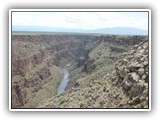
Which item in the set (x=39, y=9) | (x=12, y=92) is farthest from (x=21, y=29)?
(x=12, y=92)

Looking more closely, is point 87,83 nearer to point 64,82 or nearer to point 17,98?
point 64,82

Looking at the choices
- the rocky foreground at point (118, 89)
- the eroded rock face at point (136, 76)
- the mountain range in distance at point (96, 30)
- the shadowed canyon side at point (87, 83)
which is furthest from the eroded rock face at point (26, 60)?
the eroded rock face at point (136, 76)

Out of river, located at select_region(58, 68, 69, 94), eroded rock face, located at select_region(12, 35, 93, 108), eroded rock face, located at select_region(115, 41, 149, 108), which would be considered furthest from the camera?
river, located at select_region(58, 68, 69, 94)

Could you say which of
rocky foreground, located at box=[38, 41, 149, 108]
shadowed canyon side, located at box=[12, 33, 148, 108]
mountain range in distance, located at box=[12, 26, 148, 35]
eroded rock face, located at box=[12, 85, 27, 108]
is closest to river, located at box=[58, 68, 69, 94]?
shadowed canyon side, located at box=[12, 33, 148, 108]

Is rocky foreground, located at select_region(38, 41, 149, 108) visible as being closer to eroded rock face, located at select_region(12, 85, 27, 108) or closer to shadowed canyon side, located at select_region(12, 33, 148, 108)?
shadowed canyon side, located at select_region(12, 33, 148, 108)

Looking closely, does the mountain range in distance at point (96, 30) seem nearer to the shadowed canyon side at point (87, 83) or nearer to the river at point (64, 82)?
the shadowed canyon side at point (87, 83)

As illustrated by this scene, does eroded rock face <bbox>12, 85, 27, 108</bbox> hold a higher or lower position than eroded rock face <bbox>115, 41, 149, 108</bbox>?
lower

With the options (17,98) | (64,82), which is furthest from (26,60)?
(17,98)

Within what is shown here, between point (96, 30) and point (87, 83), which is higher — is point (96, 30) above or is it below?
above
